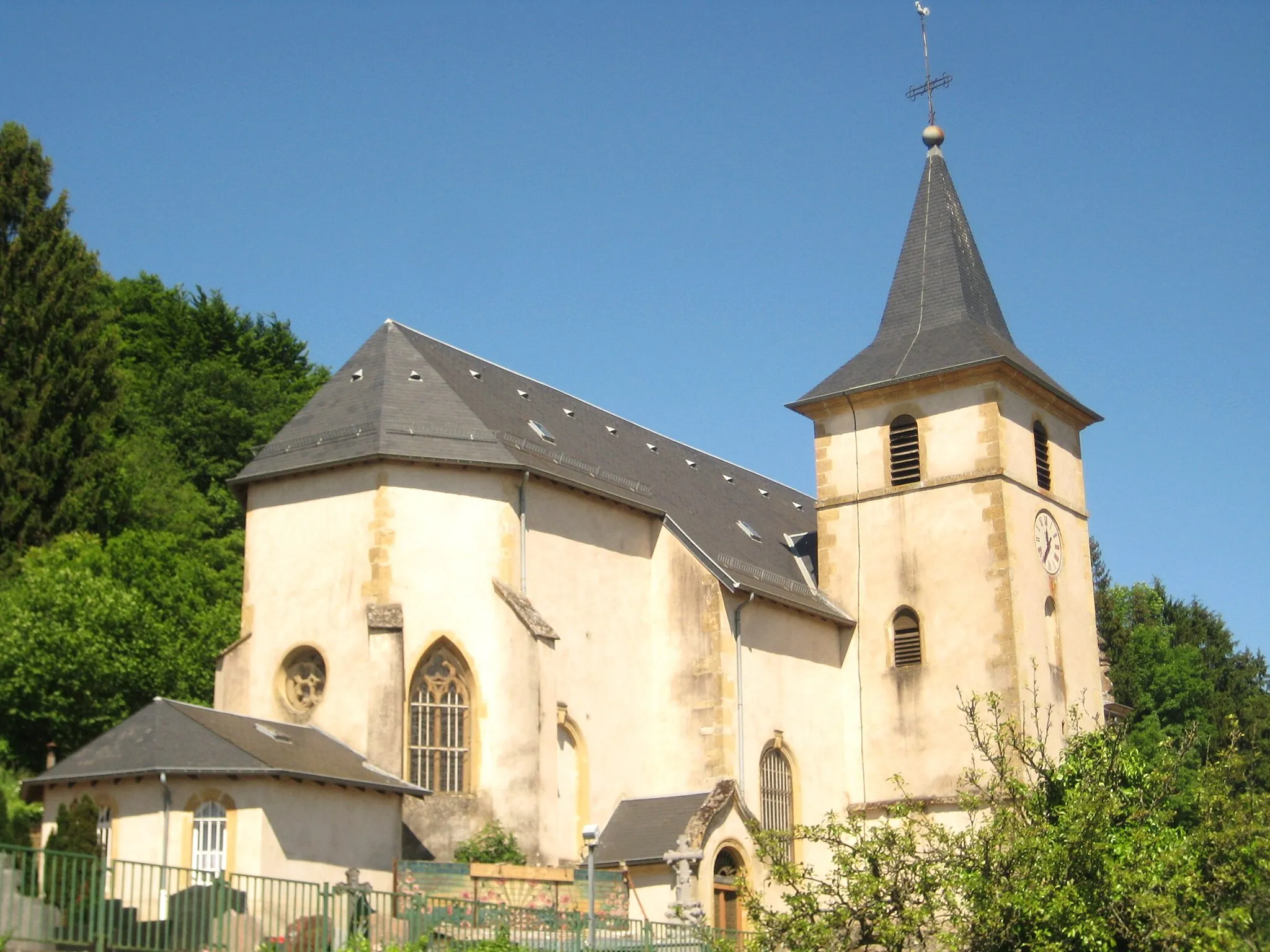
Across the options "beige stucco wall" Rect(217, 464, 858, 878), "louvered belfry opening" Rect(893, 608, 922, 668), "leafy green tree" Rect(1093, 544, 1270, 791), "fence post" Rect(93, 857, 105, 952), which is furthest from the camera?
"leafy green tree" Rect(1093, 544, 1270, 791)

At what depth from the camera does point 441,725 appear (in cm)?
2653

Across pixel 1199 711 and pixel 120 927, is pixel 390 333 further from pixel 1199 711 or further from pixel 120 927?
pixel 1199 711

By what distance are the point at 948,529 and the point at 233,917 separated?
1990 cm

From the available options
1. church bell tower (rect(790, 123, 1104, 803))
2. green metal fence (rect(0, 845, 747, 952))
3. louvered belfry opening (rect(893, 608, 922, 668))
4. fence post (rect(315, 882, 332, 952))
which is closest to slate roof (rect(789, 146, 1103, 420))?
church bell tower (rect(790, 123, 1104, 803))

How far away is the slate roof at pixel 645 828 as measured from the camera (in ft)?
88.2

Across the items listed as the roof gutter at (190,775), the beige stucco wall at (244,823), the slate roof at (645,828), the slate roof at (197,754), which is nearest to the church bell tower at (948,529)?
the slate roof at (645,828)

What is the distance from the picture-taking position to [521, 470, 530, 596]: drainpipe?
27672 mm

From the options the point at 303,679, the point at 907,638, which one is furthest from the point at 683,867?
the point at 907,638

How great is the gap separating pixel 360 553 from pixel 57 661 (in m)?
6.48

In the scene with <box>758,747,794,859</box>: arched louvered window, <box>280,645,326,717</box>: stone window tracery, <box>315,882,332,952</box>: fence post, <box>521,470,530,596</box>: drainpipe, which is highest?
<box>521,470,530,596</box>: drainpipe

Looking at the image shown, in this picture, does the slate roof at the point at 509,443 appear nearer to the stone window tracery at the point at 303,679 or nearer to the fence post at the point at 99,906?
the stone window tracery at the point at 303,679

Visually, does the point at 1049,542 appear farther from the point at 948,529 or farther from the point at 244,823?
the point at 244,823

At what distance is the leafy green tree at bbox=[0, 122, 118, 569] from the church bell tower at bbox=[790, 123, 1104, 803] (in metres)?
17.0

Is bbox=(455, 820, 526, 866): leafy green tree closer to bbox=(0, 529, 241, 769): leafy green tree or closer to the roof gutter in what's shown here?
the roof gutter
